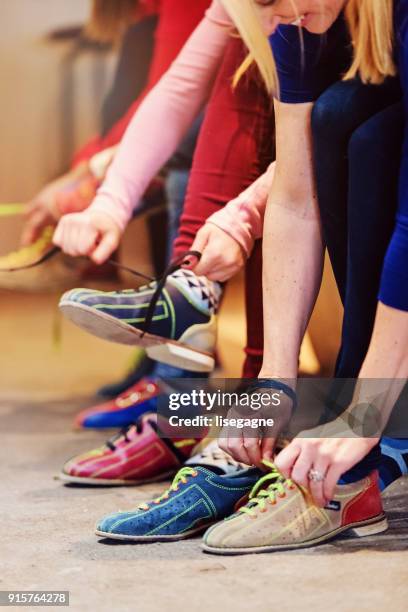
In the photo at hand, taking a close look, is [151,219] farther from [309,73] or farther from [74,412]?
[309,73]

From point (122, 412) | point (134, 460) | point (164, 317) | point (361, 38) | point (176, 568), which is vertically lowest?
point (122, 412)

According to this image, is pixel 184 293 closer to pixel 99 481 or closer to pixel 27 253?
pixel 99 481

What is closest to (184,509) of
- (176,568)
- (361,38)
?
(176,568)

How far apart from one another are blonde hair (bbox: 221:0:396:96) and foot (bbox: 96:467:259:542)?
0.45 metres

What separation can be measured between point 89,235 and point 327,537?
1.87 ft

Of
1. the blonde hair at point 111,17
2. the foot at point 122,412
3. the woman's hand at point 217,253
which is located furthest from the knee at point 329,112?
the blonde hair at point 111,17

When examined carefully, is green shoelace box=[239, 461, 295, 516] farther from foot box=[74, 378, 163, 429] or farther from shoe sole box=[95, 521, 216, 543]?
foot box=[74, 378, 163, 429]

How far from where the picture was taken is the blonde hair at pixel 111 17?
2215mm

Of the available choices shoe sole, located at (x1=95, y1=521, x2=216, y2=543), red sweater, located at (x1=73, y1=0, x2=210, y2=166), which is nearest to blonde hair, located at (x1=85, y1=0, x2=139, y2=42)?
red sweater, located at (x1=73, y1=0, x2=210, y2=166)

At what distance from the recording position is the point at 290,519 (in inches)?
43.3

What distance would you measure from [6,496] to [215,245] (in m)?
0.42

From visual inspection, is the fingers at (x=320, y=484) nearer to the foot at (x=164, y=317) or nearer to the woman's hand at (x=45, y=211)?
the foot at (x=164, y=317)

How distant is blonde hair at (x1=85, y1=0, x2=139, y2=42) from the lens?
2.21m

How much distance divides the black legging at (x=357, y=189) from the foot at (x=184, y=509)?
0.48ft
